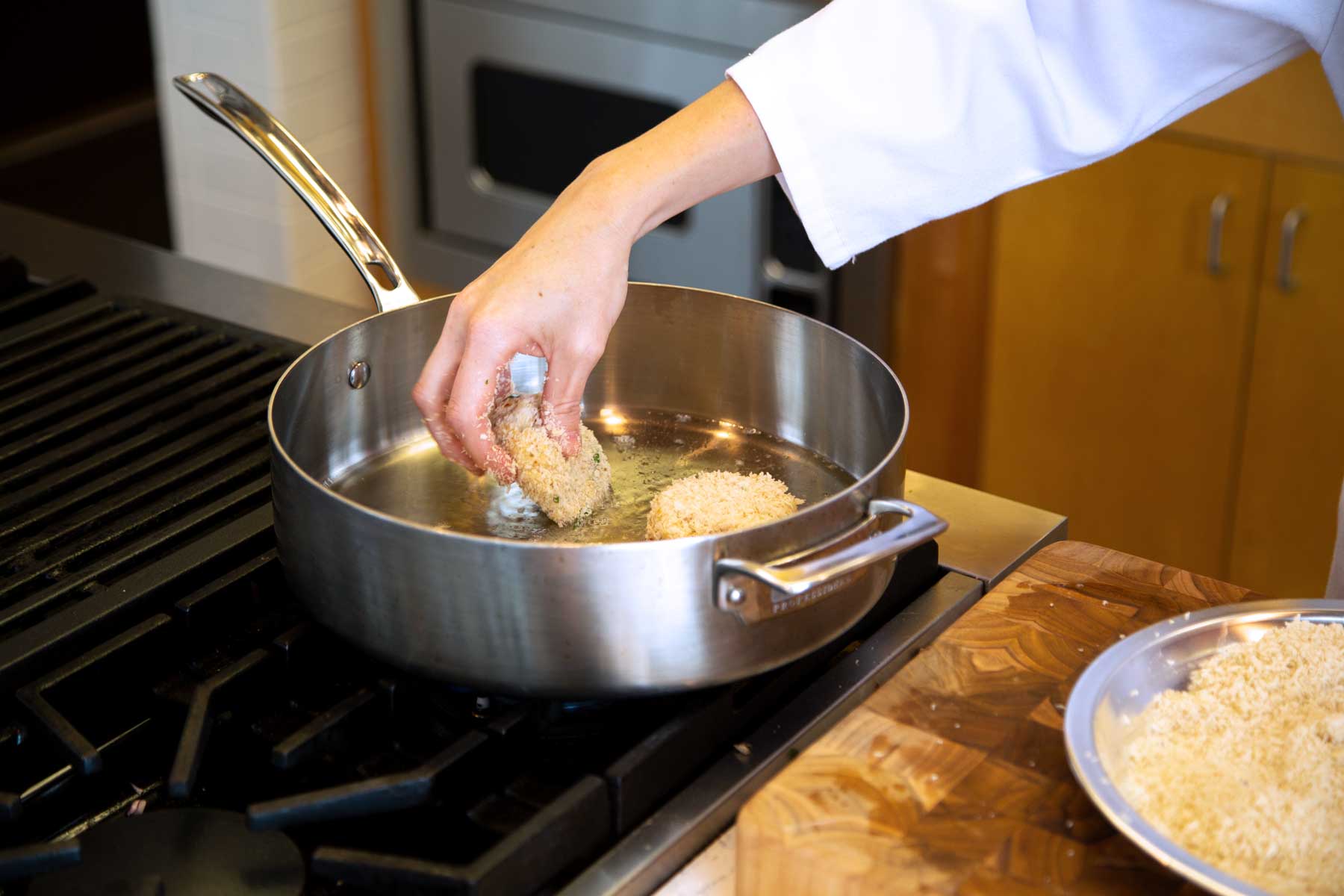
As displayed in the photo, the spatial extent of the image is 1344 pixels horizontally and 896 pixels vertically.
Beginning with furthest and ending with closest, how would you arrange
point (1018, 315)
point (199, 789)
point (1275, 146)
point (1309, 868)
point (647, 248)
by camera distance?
point (647, 248)
point (1018, 315)
point (1275, 146)
point (199, 789)
point (1309, 868)

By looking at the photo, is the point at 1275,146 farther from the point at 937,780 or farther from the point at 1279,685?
the point at 937,780

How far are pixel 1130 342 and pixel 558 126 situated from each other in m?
0.86

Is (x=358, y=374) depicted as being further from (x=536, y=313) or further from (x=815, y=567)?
(x=815, y=567)

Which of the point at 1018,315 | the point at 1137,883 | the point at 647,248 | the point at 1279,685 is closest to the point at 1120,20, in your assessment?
the point at 1279,685

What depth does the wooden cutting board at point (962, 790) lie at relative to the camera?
530 mm

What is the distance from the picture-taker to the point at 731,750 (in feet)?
2.10

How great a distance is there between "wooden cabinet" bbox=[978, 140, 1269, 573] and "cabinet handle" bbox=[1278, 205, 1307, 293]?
0.03 m

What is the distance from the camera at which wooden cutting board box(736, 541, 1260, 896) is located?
0.53 metres

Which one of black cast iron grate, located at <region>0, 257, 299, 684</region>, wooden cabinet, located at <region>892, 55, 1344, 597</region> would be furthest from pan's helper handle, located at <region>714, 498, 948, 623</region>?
wooden cabinet, located at <region>892, 55, 1344, 597</region>

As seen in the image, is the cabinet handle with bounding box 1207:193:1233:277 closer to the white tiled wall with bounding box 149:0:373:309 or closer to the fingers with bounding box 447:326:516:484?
the fingers with bounding box 447:326:516:484

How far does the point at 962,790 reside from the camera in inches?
22.4

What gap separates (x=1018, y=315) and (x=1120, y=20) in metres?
1.06

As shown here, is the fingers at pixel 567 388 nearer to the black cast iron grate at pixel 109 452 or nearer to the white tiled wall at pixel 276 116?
the black cast iron grate at pixel 109 452

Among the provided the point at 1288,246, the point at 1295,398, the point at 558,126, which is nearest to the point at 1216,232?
the point at 1288,246
